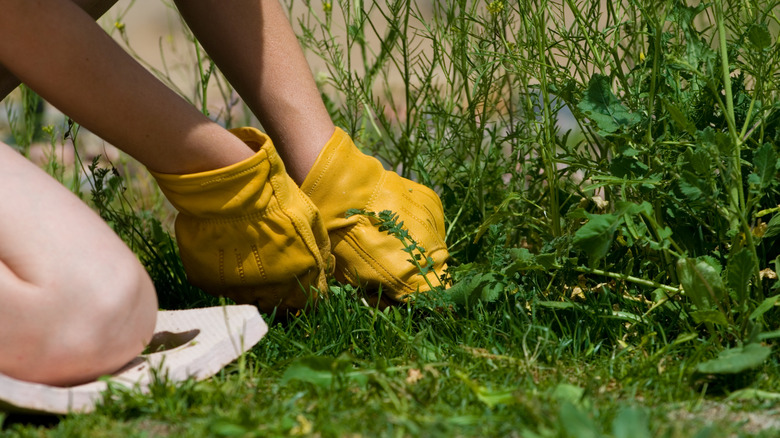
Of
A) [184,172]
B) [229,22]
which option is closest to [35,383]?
[184,172]

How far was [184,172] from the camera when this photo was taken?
1514mm

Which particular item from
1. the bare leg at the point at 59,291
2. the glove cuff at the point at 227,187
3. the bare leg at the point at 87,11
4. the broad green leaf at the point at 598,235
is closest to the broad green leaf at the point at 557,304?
the broad green leaf at the point at 598,235

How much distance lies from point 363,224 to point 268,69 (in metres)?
0.38

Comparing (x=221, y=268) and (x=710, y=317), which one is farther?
(x=221, y=268)

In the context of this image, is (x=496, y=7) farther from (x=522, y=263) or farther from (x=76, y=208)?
(x=76, y=208)

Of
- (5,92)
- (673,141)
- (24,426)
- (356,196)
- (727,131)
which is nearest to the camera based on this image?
(24,426)

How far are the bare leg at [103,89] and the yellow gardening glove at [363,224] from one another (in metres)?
0.23

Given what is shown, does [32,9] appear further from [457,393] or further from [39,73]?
[457,393]

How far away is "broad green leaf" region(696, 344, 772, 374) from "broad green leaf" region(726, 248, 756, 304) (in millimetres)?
125

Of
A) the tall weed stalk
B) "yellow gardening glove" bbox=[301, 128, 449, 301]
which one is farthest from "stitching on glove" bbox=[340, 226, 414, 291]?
the tall weed stalk

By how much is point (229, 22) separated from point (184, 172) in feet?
1.31

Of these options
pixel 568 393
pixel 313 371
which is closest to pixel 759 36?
pixel 568 393

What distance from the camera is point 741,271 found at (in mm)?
1363

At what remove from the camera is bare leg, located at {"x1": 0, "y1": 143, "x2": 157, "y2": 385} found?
1.25 meters
